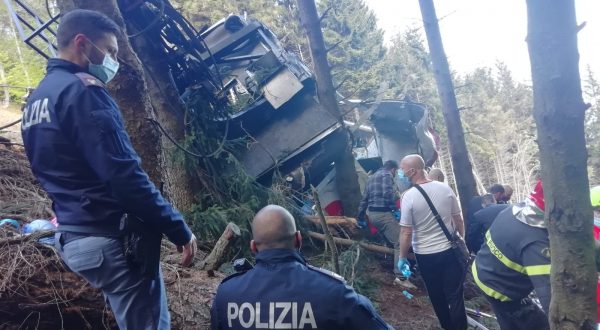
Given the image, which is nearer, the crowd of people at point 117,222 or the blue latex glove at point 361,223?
the crowd of people at point 117,222

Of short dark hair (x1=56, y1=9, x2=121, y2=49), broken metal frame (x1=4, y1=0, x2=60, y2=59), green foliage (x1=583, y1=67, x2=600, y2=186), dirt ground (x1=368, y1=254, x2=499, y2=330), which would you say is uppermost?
broken metal frame (x1=4, y1=0, x2=60, y2=59)

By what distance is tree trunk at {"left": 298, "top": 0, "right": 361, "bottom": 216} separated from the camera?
8.01 m

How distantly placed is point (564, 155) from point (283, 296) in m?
1.32

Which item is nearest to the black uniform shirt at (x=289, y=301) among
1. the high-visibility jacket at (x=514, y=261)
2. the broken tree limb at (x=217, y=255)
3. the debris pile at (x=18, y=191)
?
the high-visibility jacket at (x=514, y=261)

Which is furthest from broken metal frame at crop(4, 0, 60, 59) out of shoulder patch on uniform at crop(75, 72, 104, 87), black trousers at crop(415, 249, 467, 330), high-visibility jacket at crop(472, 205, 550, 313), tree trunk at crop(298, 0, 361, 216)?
tree trunk at crop(298, 0, 361, 216)

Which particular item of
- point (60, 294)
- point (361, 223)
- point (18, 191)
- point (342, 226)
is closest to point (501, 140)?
point (361, 223)

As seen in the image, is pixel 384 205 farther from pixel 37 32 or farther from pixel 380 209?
pixel 37 32

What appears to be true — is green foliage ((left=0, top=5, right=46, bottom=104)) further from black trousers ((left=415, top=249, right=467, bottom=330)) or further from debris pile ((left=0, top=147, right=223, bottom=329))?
black trousers ((left=415, top=249, right=467, bottom=330))

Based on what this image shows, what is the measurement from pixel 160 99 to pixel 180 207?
163 cm

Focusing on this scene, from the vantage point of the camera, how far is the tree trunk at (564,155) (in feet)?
5.93

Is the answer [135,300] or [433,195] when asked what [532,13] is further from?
[433,195]

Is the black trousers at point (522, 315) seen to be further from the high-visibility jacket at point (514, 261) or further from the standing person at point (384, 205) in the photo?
the standing person at point (384, 205)

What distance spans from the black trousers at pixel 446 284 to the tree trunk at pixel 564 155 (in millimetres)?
2310

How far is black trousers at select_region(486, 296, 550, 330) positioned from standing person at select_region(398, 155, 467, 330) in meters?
1.06
